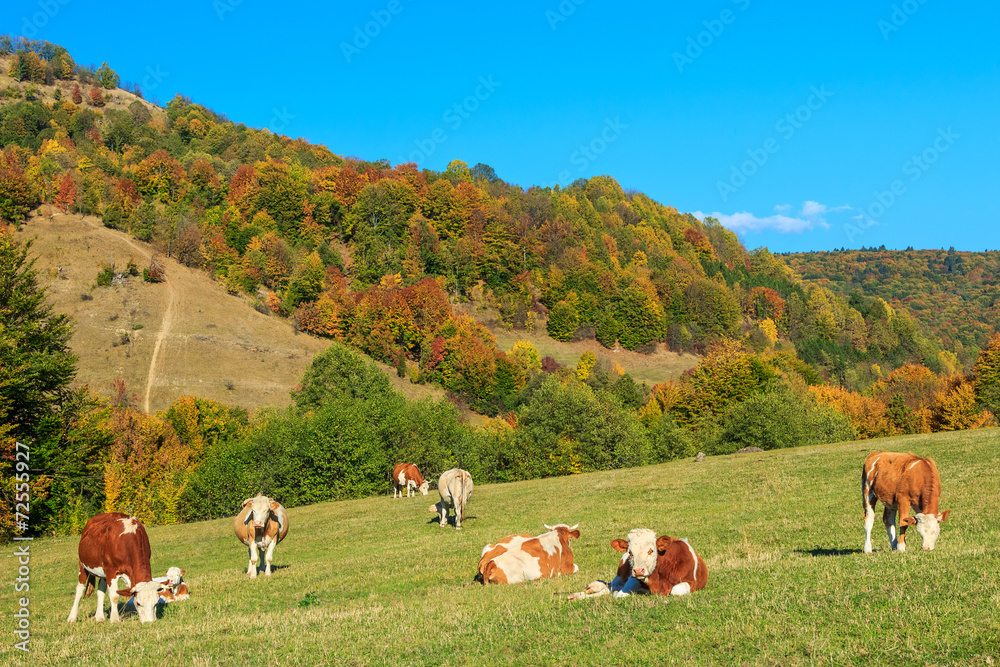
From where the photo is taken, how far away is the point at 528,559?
44.6ft

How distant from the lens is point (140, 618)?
1159 centimetres

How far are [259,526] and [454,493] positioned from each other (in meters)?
9.32

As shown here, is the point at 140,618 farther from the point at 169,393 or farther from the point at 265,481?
the point at 169,393

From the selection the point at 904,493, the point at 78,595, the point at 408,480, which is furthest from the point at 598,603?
the point at 408,480

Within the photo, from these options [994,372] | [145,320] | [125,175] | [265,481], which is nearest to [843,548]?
[265,481]

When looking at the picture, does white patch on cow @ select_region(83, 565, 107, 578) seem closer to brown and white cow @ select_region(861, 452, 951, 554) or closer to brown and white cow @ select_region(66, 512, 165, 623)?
brown and white cow @ select_region(66, 512, 165, 623)

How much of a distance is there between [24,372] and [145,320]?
75.0 m

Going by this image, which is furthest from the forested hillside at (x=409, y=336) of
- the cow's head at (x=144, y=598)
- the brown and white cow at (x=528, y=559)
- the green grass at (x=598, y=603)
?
the brown and white cow at (x=528, y=559)

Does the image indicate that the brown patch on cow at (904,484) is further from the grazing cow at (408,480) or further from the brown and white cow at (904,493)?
the grazing cow at (408,480)

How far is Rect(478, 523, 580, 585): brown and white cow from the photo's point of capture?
13.3m

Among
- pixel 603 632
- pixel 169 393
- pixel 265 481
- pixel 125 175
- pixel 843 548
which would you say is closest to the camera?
pixel 603 632

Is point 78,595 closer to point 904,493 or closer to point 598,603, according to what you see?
point 598,603

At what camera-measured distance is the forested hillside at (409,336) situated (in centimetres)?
4928

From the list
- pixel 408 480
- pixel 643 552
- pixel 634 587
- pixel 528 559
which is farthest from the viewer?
pixel 408 480
